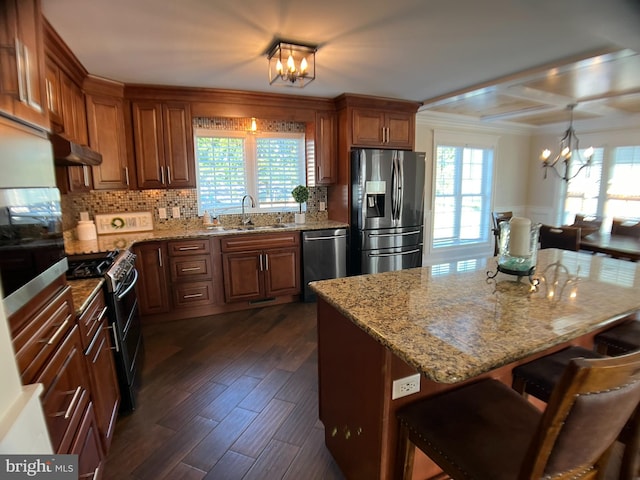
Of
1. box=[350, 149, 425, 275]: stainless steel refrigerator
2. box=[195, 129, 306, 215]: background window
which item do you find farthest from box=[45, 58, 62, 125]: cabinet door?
box=[350, 149, 425, 275]: stainless steel refrigerator

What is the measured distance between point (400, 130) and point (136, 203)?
3349 mm

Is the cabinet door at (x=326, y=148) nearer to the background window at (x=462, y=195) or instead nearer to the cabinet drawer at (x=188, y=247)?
the cabinet drawer at (x=188, y=247)

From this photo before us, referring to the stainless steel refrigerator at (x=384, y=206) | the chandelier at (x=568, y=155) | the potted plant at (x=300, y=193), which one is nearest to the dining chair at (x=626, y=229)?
the chandelier at (x=568, y=155)

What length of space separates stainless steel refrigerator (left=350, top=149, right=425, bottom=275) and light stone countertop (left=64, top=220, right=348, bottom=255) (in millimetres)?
319

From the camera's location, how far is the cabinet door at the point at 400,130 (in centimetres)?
422

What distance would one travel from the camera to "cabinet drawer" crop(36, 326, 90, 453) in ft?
3.56

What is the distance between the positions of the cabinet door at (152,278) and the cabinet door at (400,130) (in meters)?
3.02

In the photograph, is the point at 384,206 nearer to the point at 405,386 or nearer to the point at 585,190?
the point at 405,386

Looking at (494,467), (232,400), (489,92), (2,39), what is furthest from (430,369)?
(489,92)

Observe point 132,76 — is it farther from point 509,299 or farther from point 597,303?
point 597,303

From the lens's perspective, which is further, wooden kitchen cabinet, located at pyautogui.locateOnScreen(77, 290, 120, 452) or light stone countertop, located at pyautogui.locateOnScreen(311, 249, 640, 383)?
wooden kitchen cabinet, located at pyautogui.locateOnScreen(77, 290, 120, 452)

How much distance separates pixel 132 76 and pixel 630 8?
380cm

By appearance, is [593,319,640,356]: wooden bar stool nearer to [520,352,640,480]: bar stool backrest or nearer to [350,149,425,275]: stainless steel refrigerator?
[520,352,640,480]: bar stool backrest

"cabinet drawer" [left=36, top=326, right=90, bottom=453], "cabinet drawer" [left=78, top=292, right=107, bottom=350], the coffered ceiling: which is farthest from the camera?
the coffered ceiling
